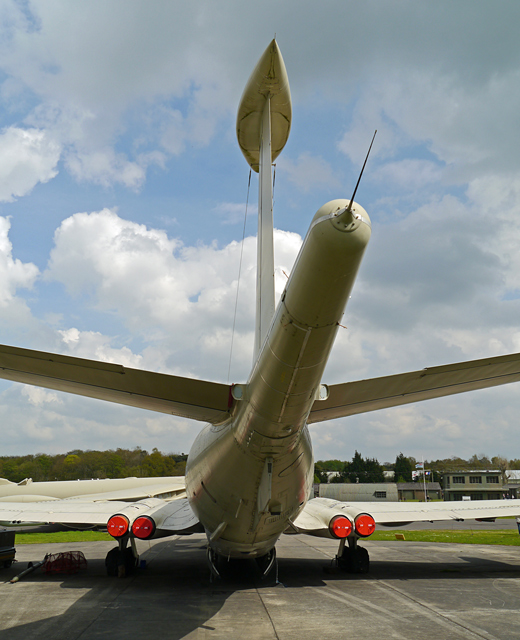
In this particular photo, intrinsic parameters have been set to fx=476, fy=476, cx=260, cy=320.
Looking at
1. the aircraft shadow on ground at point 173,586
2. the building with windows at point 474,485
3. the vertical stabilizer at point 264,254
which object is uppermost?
the vertical stabilizer at point 264,254

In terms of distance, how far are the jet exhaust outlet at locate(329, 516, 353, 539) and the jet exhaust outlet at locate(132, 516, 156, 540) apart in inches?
162

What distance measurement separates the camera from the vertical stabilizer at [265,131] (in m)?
8.54

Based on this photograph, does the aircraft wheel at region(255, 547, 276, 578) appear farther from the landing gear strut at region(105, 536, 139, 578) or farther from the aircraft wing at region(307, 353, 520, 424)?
the aircraft wing at region(307, 353, 520, 424)

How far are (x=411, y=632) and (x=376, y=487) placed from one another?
168ft

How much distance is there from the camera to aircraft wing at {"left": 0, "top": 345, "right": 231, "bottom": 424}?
189 inches

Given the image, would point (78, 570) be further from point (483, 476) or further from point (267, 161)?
point (483, 476)

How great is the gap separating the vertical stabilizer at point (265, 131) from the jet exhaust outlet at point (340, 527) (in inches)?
213

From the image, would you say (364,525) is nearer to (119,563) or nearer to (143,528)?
(143,528)

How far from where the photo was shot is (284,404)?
5500 millimetres

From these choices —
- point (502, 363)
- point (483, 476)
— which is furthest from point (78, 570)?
point (483, 476)

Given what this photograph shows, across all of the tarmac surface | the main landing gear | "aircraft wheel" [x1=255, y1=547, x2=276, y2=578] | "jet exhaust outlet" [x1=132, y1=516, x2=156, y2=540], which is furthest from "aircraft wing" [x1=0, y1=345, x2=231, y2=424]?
the main landing gear

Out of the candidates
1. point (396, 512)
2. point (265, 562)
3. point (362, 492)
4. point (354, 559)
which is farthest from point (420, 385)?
point (362, 492)

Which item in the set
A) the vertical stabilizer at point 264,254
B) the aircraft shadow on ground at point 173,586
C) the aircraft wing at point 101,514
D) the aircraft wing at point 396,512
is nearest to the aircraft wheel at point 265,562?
the aircraft shadow on ground at point 173,586

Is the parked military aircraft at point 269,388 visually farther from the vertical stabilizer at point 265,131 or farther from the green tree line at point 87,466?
the green tree line at point 87,466
